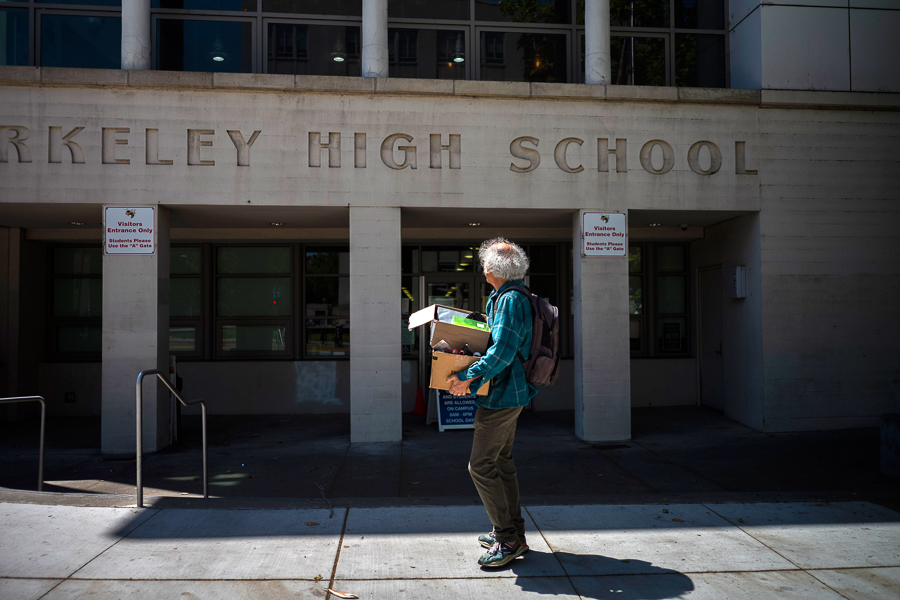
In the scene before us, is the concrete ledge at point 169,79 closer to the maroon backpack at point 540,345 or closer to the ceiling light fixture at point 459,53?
the ceiling light fixture at point 459,53

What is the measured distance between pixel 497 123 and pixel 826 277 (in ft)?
17.1

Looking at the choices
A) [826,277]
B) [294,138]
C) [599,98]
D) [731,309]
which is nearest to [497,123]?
[599,98]

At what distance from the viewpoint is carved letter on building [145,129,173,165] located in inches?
302

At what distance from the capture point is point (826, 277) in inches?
337

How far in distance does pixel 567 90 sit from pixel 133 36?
5.82 m

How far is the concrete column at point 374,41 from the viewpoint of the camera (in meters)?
8.12

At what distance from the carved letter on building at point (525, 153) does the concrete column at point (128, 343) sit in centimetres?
474

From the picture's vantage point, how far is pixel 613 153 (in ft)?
27.1

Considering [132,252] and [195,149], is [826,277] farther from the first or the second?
[132,252]

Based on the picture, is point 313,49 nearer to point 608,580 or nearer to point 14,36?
point 14,36

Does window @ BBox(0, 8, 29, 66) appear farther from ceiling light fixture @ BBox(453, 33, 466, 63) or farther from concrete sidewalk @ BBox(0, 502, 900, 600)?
concrete sidewalk @ BBox(0, 502, 900, 600)

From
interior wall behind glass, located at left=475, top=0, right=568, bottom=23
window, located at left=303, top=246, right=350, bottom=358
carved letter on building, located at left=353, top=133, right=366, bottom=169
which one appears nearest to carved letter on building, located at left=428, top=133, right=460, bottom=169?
carved letter on building, located at left=353, top=133, right=366, bottom=169

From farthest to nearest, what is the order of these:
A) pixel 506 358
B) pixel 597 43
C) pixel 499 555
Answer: pixel 597 43 → pixel 499 555 → pixel 506 358

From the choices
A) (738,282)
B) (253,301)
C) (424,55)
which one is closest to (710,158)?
(738,282)
